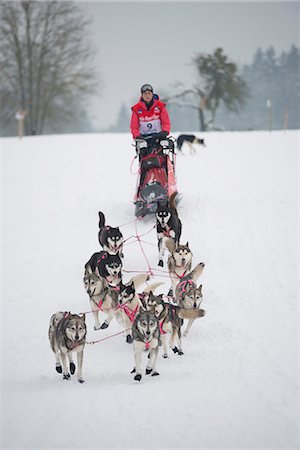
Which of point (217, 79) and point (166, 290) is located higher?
point (217, 79)

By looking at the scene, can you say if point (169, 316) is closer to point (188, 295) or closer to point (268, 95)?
point (188, 295)

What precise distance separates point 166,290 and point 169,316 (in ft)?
5.94

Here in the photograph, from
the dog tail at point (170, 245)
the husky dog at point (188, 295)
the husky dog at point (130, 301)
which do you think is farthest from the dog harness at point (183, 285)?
the dog tail at point (170, 245)

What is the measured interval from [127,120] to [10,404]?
8195 centimetres

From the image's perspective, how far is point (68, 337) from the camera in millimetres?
5465

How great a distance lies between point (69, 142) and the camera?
18594 millimetres

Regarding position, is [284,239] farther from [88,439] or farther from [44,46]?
[44,46]

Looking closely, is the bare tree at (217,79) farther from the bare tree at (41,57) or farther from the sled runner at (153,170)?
the sled runner at (153,170)

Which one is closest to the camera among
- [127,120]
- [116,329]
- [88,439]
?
[88,439]

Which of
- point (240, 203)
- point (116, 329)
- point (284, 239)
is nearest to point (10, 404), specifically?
point (116, 329)

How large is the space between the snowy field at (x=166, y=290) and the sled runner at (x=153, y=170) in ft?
2.63

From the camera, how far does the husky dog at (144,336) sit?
5.41 meters

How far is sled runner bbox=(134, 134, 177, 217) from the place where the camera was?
941 cm

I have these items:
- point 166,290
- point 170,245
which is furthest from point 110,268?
point 170,245
